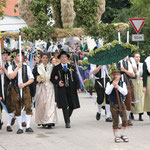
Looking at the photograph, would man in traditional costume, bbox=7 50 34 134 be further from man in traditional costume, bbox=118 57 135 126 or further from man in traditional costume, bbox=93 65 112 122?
man in traditional costume, bbox=93 65 112 122

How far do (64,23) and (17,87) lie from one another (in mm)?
2165

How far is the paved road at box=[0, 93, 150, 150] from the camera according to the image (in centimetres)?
940

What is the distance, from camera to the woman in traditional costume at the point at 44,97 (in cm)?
1223

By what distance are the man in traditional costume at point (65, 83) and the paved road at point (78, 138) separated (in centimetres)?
55

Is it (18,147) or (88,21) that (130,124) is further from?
(18,147)

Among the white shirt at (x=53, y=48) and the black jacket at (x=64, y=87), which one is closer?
the black jacket at (x=64, y=87)

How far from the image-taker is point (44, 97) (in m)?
12.3

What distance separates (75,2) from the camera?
1268cm

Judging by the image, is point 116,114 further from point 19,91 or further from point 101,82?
point 101,82

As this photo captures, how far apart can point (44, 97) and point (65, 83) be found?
1.98 feet

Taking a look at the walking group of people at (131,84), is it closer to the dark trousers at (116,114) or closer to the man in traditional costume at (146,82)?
the man in traditional costume at (146,82)

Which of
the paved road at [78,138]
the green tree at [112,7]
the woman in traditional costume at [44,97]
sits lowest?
the paved road at [78,138]

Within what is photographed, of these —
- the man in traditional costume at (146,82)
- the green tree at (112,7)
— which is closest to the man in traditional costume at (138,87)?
the man in traditional costume at (146,82)

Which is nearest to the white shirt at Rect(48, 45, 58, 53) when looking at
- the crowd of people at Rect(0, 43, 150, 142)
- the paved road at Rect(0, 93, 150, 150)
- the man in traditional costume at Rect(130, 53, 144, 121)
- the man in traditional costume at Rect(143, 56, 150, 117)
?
the crowd of people at Rect(0, 43, 150, 142)
